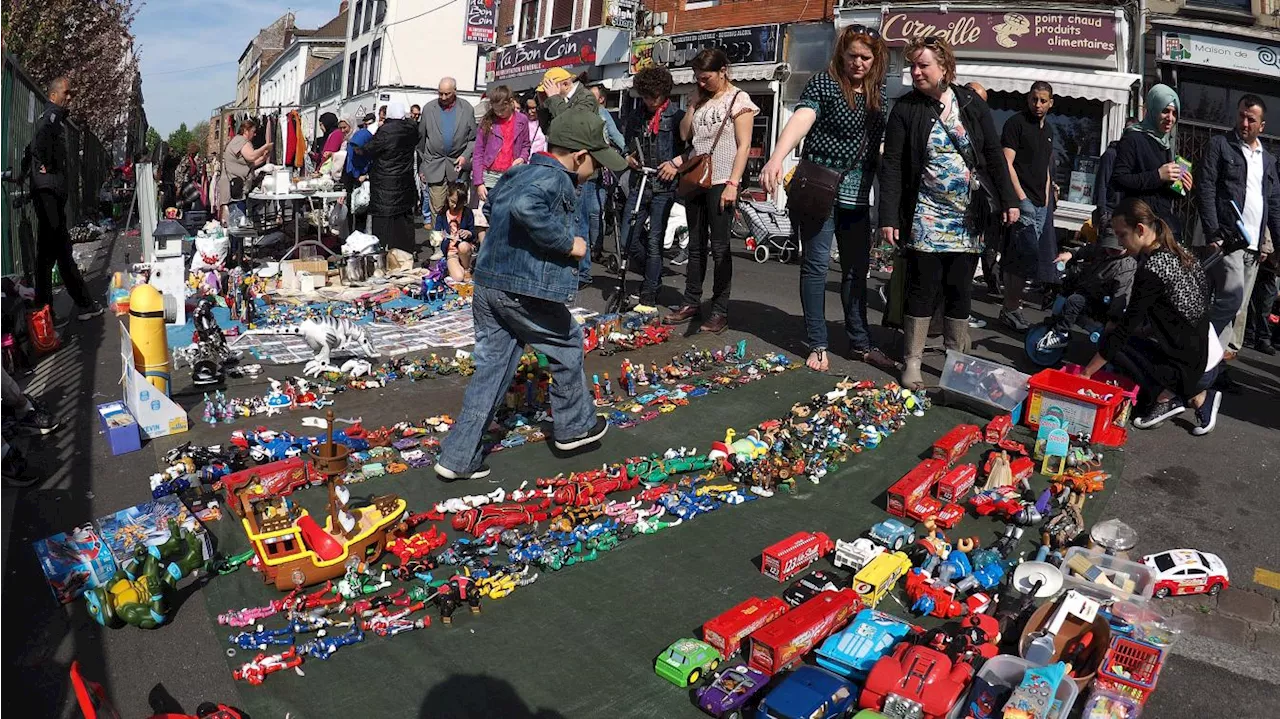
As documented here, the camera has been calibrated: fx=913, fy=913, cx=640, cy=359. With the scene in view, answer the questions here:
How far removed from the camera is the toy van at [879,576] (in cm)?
365

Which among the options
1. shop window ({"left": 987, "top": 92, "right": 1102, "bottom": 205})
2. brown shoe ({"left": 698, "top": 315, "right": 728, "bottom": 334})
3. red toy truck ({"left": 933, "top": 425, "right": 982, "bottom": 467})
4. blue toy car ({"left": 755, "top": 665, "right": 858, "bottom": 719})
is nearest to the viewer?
blue toy car ({"left": 755, "top": 665, "right": 858, "bottom": 719})

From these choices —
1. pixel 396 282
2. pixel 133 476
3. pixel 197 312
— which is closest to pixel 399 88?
pixel 396 282

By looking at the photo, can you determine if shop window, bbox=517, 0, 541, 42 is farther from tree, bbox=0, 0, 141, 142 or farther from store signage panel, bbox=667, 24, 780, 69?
tree, bbox=0, 0, 141, 142

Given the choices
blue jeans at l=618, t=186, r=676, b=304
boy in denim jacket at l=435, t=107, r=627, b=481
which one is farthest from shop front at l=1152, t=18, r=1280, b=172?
boy in denim jacket at l=435, t=107, r=627, b=481

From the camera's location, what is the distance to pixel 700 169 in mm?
6941

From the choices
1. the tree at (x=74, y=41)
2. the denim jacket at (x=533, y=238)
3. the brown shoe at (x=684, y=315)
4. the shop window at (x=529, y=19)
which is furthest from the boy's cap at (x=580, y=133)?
the shop window at (x=529, y=19)

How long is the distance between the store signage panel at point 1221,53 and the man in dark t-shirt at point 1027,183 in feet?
28.5

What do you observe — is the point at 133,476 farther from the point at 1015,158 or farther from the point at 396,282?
the point at 1015,158

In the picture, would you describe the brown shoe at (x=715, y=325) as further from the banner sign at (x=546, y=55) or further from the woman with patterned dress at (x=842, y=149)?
the banner sign at (x=546, y=55)

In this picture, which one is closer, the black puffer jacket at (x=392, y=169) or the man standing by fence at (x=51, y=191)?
the man standing by fence at (x=51, y=191)

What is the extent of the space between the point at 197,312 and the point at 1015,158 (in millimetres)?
6956

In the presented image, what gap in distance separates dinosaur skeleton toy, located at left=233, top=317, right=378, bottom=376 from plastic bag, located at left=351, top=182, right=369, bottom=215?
4827 millimetres

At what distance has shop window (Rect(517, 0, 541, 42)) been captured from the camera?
102 feet

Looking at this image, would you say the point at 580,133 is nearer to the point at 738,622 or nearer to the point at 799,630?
the point at 738,622
